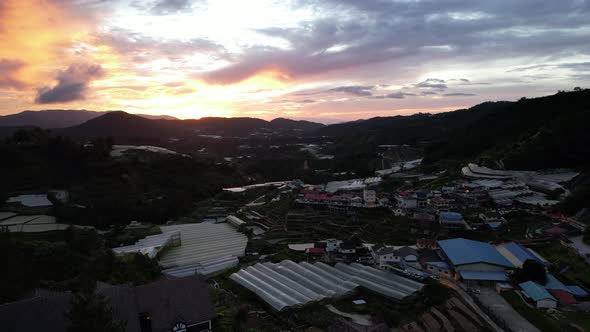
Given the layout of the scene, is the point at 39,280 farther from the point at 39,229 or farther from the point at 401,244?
the point at 401,244

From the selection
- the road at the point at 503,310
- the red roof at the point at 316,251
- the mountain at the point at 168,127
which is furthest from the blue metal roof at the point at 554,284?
the mountain at the point at 168,127

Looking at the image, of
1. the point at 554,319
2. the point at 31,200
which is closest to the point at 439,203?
the point at 554,319

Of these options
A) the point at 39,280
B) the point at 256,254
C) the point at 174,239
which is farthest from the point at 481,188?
the point at 39,280

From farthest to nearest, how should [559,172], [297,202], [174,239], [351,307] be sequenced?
[559,172]
[297,202]
[174,239]
[351,307]

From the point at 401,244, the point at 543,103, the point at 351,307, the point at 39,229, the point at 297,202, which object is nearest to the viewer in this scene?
the point at 351,307

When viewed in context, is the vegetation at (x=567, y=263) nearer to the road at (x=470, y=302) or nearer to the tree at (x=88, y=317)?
the road at (x=470, y=302)

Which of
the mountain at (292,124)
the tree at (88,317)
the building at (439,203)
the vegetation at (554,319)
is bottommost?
the vegetation at (554,319)
